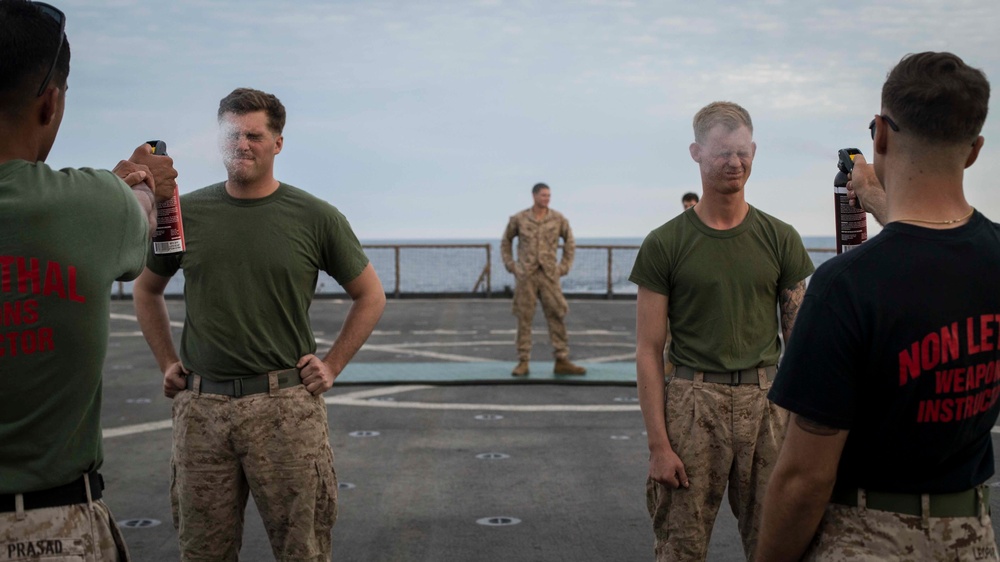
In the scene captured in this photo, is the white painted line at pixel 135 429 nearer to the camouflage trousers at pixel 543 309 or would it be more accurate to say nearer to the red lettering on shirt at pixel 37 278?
the camouflage trousers at pixel 543 309

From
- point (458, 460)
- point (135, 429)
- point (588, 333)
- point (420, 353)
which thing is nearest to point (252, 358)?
point (458, 460)

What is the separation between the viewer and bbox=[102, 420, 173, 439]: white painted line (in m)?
8.99

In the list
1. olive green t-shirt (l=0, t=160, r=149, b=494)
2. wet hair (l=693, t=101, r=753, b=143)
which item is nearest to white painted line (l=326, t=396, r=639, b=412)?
wet hair (l=693, t=101, r=753, b=143)

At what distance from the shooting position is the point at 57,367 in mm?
2270

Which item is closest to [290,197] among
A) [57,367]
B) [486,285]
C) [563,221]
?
[57,367]

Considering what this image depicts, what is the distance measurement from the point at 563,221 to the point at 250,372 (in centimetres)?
894

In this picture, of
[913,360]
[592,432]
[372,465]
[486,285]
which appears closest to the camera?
[913,360]

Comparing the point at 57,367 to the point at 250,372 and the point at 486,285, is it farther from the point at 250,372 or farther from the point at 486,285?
the point at 486,285

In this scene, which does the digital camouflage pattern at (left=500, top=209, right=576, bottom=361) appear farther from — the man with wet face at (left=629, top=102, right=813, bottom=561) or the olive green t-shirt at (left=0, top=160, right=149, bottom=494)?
the olive green t-shirt at (left=0, top=160, right=149, bottom=494)

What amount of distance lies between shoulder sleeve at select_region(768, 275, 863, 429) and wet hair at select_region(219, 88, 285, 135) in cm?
253

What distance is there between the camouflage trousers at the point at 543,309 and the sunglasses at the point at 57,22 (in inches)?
388

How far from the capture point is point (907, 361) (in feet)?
6.92

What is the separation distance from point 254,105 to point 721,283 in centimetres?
197

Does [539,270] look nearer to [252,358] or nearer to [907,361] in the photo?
[252,358]
